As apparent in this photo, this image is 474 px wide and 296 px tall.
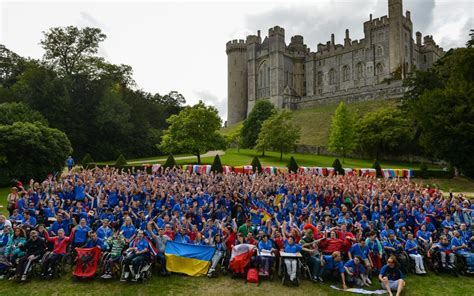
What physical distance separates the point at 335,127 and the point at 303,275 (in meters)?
42.6

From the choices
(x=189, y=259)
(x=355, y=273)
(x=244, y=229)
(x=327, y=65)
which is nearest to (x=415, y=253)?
(x=355, y=273)

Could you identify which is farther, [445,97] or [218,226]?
[445,97]

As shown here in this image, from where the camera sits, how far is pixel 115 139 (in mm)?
52500

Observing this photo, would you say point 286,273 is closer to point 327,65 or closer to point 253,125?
point 253,125

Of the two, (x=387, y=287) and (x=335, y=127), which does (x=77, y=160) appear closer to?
(x=335, y=127)

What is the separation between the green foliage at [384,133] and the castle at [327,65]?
18.2 meters

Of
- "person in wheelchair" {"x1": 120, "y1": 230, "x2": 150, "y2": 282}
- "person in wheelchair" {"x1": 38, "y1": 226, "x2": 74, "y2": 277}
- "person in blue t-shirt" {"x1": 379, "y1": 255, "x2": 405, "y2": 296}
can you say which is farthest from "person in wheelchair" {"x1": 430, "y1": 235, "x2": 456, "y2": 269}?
"person in wheelchair" {"x1": 38, "y1": 226, "x2": 74, "y2": 277}

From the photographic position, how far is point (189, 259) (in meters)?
11.3


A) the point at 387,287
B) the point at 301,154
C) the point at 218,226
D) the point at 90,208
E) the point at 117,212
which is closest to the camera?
the point at 387,287

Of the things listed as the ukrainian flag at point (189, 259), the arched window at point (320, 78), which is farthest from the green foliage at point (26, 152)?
Answer: the arched window at point (320, 78)

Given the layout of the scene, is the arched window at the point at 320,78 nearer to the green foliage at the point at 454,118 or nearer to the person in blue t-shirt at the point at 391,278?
the green foliage at the point at 454,118

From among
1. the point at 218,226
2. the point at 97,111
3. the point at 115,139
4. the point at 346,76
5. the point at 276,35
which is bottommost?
the point at 218,226

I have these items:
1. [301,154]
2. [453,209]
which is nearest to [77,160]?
[301,154]

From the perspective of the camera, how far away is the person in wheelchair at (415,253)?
38.1 ft
